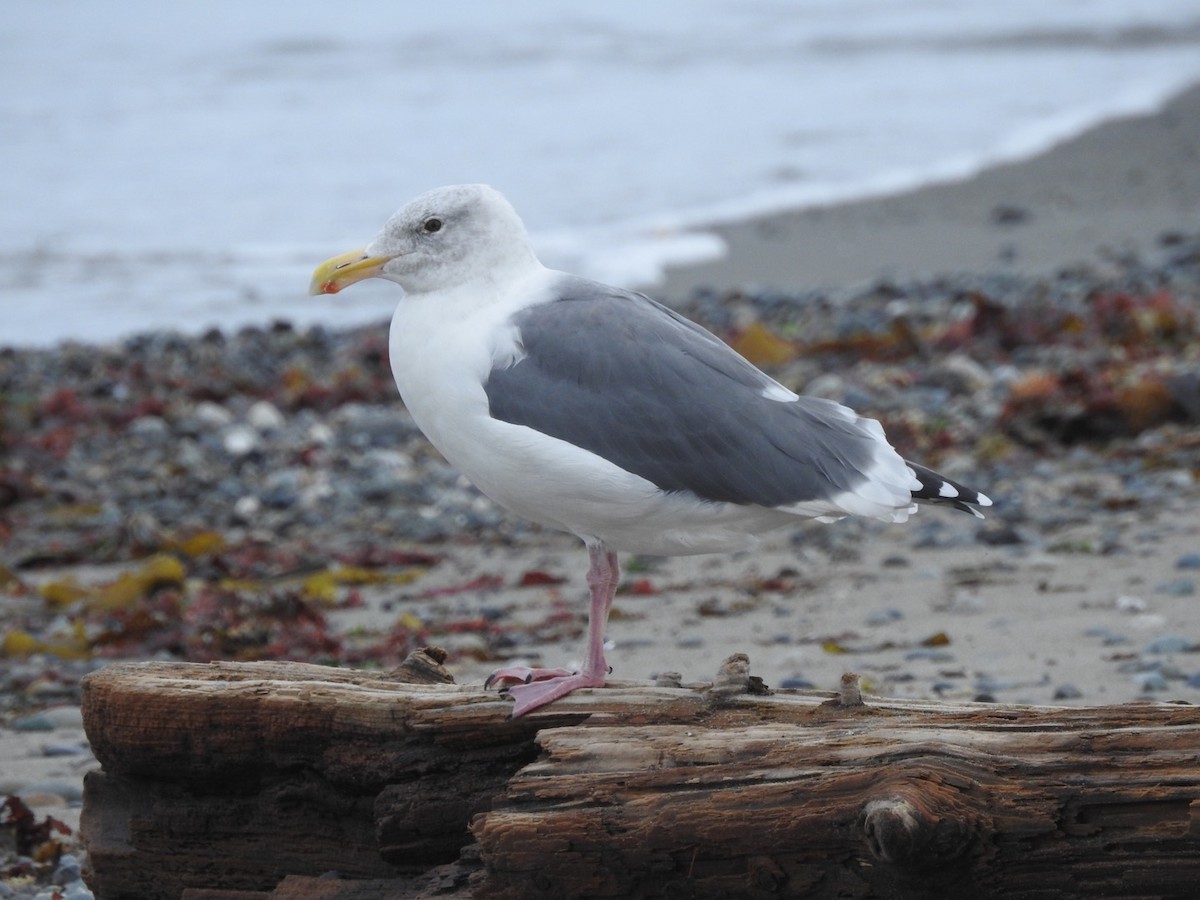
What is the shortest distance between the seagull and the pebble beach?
93 cm

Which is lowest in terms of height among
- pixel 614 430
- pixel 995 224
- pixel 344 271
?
pixel 614 430

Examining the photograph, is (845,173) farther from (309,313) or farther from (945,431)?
(945,431)

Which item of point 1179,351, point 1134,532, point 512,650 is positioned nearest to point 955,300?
point 1179,351

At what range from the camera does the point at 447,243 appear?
13.8ft

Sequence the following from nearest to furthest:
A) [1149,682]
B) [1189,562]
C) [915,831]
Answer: [915,831]
[1149,682]
[1189,562]

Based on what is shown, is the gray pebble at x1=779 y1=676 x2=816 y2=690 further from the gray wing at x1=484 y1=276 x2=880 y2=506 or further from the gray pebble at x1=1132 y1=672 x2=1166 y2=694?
the gray wing at x1=484 y1=276 x2=880 y2=506

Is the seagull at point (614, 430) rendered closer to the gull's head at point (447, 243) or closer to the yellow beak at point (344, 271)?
the gull's head at point (447, 243)

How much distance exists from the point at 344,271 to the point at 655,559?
3.13 meters

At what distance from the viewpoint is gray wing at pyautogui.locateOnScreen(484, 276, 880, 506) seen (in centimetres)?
386

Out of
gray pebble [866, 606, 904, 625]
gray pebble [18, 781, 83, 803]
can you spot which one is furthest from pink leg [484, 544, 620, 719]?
gray pebble [866, 606, 904, 625]

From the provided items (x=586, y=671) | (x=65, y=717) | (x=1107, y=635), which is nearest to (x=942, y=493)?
(x=586, y=671)

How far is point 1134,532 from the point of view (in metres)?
6.58

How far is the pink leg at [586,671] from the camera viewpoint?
352 cm

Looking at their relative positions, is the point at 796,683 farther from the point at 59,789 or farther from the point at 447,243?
the point at 59,789
